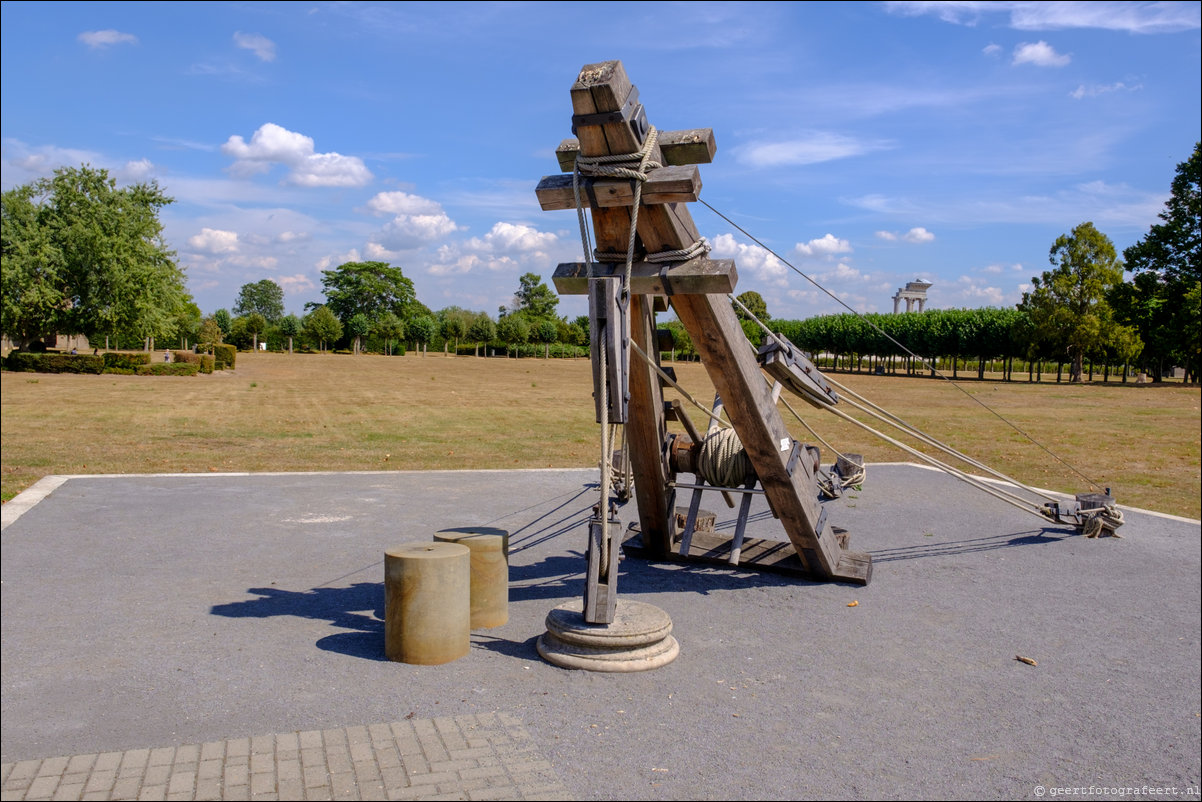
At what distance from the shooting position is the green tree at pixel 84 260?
40281 millimetres

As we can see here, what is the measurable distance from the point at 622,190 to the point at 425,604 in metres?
2.40

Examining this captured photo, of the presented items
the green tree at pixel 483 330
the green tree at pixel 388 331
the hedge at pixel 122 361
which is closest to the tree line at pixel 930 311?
the hedge at pixel 122 361

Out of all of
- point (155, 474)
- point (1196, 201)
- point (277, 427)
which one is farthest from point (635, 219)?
point (1196, 201)

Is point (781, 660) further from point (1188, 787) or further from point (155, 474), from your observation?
point (155, 474)

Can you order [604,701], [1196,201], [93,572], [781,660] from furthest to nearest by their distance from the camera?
1. [1196,201]
2. [93,572]
3. [781,660]
4. [604,701]

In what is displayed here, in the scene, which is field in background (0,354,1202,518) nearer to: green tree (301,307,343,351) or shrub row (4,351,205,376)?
shrub row (4,351,205,376)

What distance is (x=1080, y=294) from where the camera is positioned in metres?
50.8

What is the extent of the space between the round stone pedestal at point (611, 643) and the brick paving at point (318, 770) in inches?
33.8

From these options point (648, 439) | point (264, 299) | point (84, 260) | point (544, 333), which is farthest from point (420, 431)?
point (264, 299)

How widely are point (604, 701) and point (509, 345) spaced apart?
8014 cm

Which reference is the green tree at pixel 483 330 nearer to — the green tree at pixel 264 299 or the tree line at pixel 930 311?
the tree line at pixel 930 311

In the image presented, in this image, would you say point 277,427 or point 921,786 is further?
point 277,427

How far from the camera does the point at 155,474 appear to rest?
10906mm

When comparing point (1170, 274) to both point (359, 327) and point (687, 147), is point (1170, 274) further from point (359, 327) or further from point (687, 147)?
point (359, 327)
